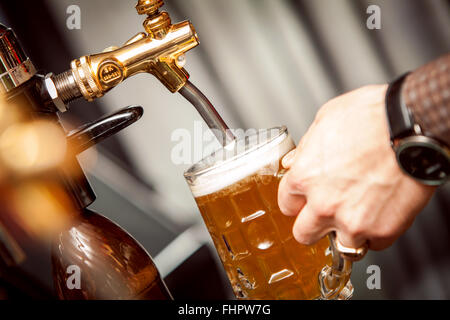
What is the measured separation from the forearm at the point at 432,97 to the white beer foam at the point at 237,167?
0.25 meters

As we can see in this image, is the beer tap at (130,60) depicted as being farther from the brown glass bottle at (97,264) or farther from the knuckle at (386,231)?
the knuckle at (386,231)

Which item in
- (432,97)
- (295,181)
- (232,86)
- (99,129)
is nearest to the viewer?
(432,97)

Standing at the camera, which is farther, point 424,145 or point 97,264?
point 97,264

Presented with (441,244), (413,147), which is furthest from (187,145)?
(413,147)

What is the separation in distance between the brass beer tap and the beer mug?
0.70 ft

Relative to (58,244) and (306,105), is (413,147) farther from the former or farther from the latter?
(306,105)

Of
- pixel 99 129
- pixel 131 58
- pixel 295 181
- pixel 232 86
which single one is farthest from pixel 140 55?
pixel 232 86

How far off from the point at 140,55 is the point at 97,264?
379 millimetres

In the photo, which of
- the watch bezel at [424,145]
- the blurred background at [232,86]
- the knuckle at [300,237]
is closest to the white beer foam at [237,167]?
the knuckle at [300,237]

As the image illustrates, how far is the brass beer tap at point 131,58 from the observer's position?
0.80 m

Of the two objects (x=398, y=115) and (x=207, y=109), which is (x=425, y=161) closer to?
(x=398, y=115)

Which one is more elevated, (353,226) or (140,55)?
(140,55)

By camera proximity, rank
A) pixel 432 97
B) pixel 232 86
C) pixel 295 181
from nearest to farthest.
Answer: pixel 432 97 → pixel 295 181 → pixel 232 86

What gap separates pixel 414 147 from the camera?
674 millimetres
